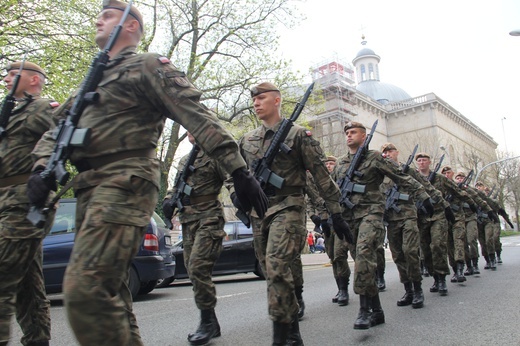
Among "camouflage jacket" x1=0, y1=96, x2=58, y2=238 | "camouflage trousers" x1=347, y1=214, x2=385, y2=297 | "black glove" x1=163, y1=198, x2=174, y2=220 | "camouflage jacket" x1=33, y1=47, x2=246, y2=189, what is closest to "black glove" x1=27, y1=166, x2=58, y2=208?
"camouflage jacket" x1=33, y1=47, x2=246, y2=189

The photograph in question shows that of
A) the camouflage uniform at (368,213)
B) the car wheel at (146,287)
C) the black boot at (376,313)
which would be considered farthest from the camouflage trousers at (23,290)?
the car wheel at (146,287)

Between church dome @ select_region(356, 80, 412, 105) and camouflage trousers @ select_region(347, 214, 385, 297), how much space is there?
61.1m

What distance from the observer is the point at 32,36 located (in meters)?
13.6

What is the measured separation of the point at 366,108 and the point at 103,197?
53.8 meters

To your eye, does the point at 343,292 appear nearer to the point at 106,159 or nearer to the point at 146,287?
the point at 146,287

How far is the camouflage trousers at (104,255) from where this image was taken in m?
1.96

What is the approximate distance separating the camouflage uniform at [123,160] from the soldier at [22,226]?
1017mm

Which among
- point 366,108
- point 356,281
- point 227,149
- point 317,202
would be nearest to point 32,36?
point 317,202

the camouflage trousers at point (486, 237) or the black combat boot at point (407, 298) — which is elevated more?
the camouflage trousers at point (486, 237)

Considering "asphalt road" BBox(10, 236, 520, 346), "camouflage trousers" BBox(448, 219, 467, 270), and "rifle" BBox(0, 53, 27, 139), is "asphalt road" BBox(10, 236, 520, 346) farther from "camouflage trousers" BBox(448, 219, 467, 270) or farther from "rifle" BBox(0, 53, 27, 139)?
"rifle" BBox(0, 53, 27, 139)

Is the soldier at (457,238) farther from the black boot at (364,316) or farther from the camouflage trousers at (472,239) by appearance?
the black boot at (364,316)

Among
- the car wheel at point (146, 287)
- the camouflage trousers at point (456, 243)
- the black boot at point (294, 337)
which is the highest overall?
the camouflage trousers at point (456, 243)

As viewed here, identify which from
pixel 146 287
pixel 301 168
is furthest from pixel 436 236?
pixel 146 287

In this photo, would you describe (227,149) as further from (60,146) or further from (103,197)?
(60,146)
